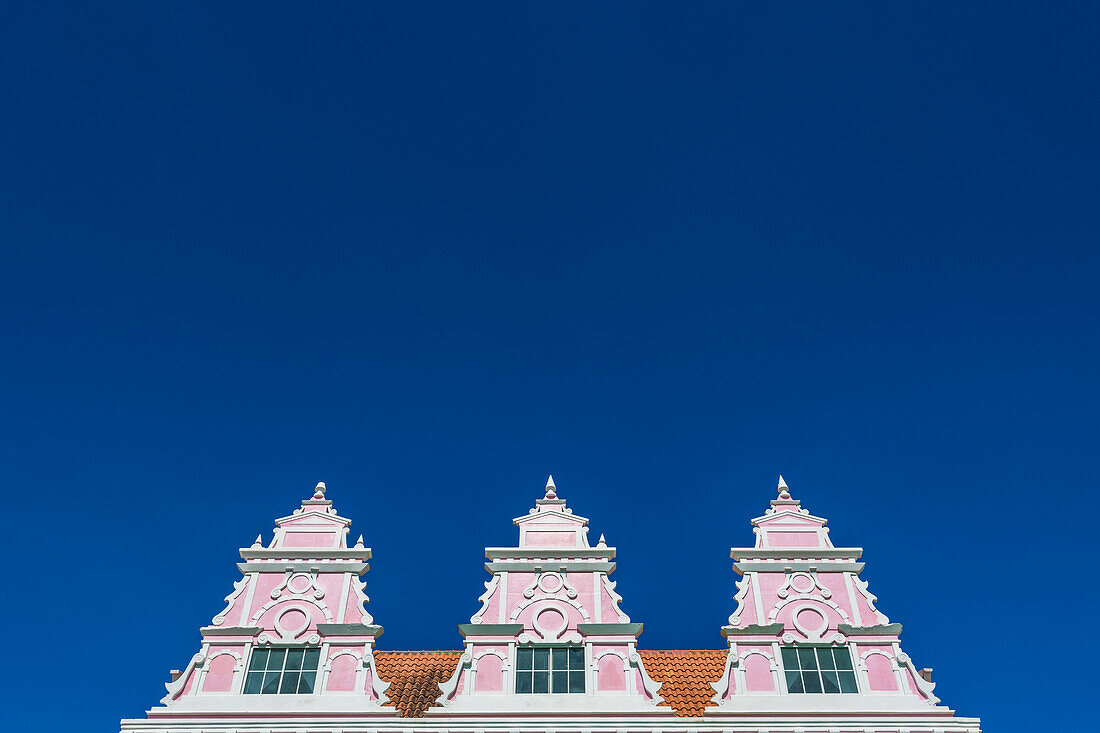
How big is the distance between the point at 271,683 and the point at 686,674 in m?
8.52

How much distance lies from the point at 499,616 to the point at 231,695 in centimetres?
539

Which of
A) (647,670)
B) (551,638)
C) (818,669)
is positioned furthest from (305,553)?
(818,669)

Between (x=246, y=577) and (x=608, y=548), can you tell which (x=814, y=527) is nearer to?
(x=608, y=548)

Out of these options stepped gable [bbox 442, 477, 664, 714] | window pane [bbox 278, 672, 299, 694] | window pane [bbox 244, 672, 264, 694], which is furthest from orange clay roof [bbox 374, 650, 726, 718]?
window pane [bbox 244, 672, 264, 694]

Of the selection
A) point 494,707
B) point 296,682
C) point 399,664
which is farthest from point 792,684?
point 296,682

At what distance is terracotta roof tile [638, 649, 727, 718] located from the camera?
18.8 meters

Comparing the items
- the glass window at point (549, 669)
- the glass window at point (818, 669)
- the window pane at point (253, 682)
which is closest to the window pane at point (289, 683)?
the window pane at point (253, 682)

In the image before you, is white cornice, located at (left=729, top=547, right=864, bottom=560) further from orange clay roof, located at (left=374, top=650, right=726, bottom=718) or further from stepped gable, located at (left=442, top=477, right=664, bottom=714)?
stepped gable, located at (left=442, top=477, right=664, bottom=714)

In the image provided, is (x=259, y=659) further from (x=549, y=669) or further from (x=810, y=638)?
(x=810, y=638)

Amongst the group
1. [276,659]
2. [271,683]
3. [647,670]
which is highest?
[647,670]

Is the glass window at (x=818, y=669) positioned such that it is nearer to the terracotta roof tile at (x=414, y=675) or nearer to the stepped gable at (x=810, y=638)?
the stepped gable at (x=810, y=638)

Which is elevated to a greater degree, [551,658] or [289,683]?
[551,658]

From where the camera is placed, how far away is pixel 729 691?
18406 millimetres

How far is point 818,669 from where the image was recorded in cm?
1869
